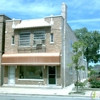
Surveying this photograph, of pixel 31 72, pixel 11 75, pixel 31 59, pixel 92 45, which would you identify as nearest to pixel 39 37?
pixel 31 59

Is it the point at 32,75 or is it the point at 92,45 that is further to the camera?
the point at 92,45

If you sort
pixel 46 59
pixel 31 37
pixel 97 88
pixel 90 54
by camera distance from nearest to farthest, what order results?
pixel 97 88, pixel 46 59, pixel 31 37, pixel 90 54

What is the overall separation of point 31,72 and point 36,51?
2.54 metres

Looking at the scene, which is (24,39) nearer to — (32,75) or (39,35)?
(39,35)

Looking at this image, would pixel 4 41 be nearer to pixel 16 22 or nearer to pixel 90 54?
pixel 16 22

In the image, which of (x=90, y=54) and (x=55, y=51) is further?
(x=90, y=54)

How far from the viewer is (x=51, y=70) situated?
2612 cm

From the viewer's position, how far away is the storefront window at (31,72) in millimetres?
26578

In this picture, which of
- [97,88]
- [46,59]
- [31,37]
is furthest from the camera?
[31,37]

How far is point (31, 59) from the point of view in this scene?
26.1 meters

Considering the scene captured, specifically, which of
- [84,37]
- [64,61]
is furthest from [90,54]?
[64,61]

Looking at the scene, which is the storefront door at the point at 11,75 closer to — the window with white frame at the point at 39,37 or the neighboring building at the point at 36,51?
the neighboring building at the point at 36,51

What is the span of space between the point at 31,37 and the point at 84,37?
45.1 m

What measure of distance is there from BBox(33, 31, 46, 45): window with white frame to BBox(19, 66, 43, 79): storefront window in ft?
9.54
